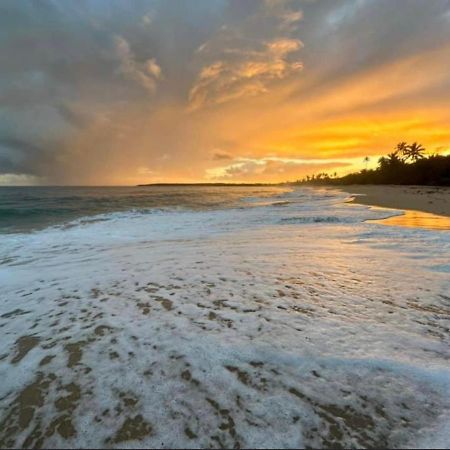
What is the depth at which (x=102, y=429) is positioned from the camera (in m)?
2.04

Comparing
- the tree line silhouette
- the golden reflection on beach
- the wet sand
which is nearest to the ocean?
the golden reflection on beach

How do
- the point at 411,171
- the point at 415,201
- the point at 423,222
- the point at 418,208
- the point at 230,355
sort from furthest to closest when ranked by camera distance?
the point at 411,171, the point at 415,201, the point at 418,208, the point at 423,222, the point at 230,355

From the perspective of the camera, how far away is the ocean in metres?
2.00

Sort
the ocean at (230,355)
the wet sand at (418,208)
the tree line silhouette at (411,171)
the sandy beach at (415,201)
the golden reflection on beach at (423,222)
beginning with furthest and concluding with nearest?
the tree line silhouette at (411,171), the sandy beach at (415,201), the wet sand at (418,208), the golden reflection on beach at (423,222), the ocean at (230,355)

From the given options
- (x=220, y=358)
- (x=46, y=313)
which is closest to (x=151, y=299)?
(x=46, y=313)

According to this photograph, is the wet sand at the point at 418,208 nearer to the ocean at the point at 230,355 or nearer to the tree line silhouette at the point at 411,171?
the ocean at the point at 230,355

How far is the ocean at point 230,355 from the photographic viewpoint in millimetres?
2004

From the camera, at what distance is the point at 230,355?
2.83m

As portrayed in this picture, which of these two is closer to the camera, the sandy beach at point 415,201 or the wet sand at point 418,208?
the wet sand at point 418,208

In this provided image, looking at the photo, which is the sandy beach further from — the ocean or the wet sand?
the ocean

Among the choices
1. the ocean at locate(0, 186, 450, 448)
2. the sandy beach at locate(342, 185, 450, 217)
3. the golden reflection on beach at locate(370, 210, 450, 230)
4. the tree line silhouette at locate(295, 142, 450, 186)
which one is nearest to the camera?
the ocean at locate(0, 186, 450, 448)

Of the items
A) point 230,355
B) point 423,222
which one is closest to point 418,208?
point 423,222

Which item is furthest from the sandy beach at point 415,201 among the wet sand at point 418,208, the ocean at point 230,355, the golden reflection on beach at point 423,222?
the ocean at point 230,355

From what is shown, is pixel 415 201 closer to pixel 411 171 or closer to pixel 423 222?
pixel 423 222
